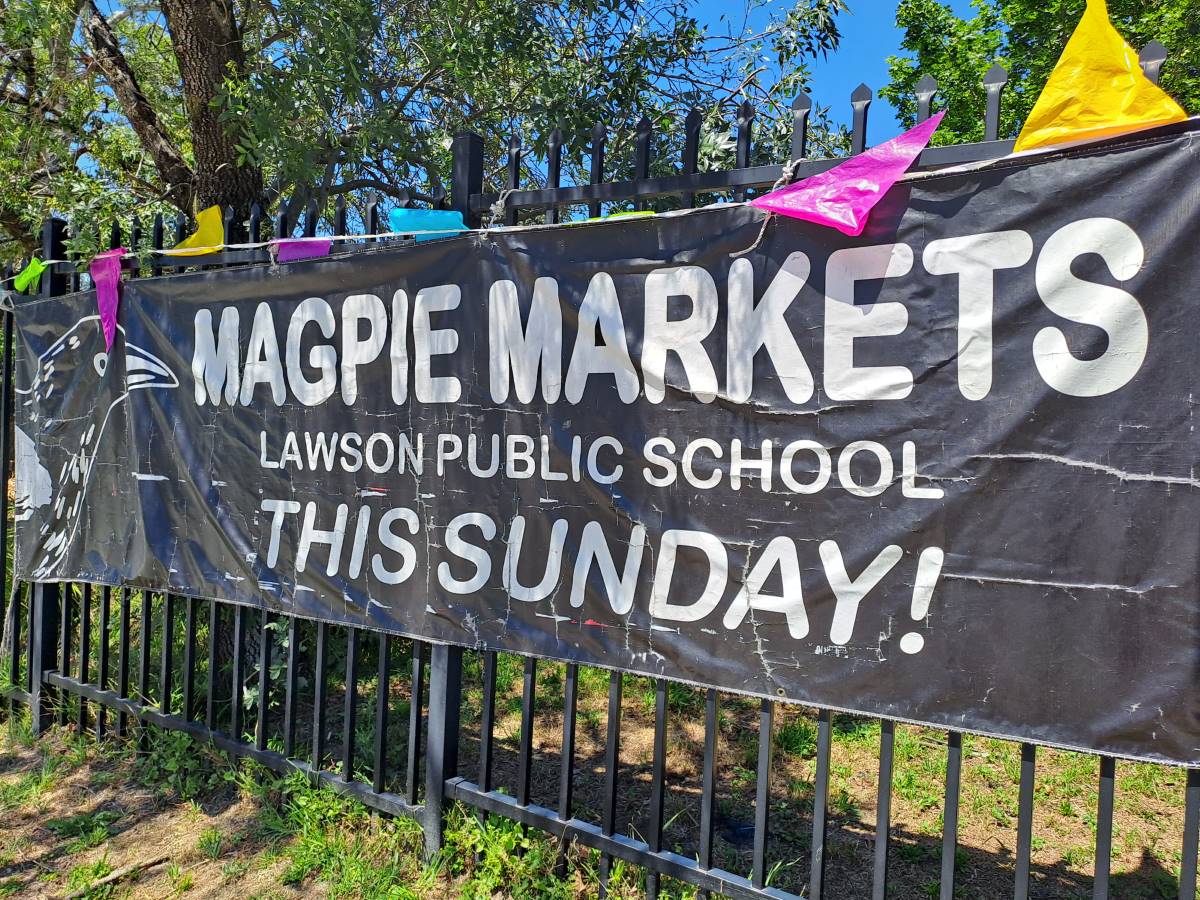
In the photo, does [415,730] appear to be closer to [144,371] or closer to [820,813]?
[820,813]

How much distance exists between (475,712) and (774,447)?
2.99 meters

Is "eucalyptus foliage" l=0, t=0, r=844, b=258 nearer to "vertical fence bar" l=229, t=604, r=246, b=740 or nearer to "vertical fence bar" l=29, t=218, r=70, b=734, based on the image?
"vertical fence bar" l=29, t=218, r=70, b=734

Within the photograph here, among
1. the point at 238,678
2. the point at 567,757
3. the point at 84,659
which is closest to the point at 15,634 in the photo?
the point at 84,659

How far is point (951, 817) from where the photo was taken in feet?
7.35

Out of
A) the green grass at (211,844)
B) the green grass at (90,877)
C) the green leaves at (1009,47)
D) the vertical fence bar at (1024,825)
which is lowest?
the green grass at (90,877)

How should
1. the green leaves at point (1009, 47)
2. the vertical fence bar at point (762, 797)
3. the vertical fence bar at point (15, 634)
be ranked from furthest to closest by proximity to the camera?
the green leaves at point (1009, 47), the vertical fence bar at point (15, 634), the vertical fence bar at point (762, 797)

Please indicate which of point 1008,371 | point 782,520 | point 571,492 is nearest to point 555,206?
point 571,492

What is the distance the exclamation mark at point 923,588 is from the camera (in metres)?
2.16

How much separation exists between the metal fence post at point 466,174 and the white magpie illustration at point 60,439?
6.17 feet

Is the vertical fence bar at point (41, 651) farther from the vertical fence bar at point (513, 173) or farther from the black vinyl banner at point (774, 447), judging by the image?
the vertical fence bar at point (513, 173)

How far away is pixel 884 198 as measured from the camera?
2.24 meters

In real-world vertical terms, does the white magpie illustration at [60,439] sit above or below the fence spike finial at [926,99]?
below

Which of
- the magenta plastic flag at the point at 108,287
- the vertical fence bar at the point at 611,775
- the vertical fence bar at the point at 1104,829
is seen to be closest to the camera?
the vertical fence bar at the point at 1104,829

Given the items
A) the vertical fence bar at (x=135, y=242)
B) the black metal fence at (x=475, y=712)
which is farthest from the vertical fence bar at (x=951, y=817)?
the vertical fence bar at (x=135, y=242)
